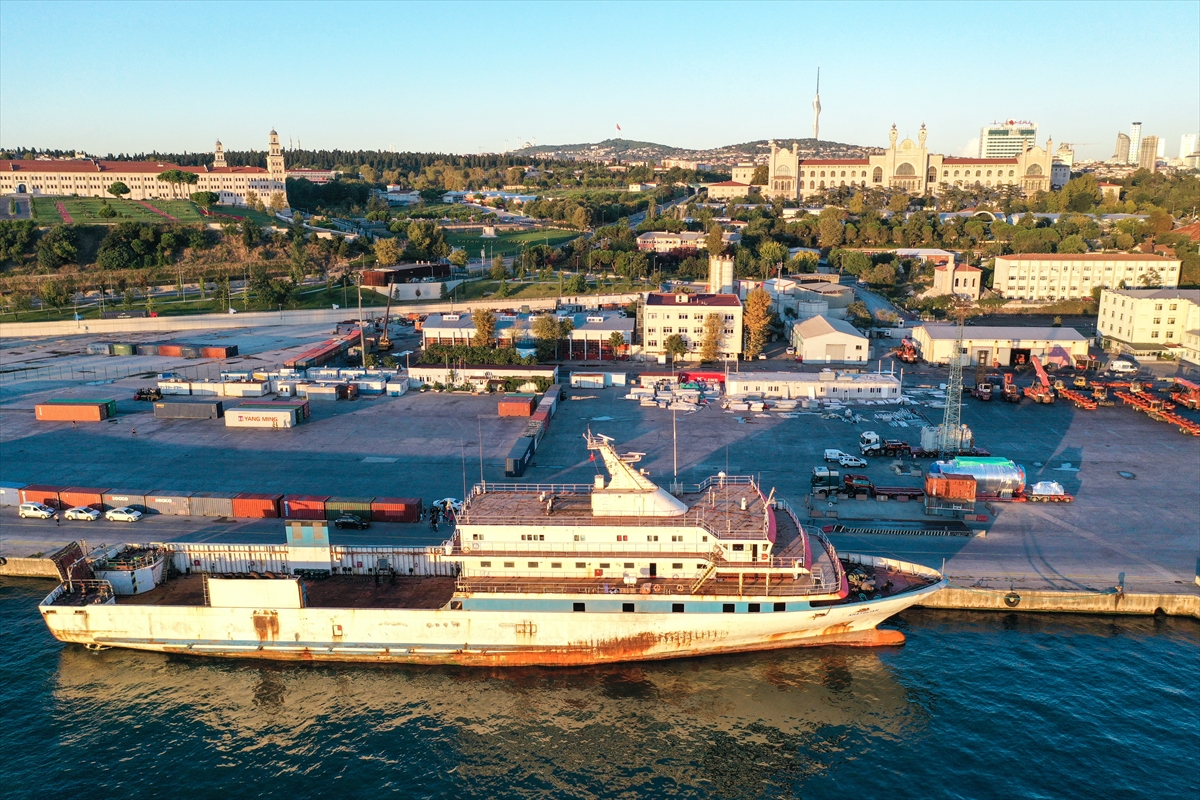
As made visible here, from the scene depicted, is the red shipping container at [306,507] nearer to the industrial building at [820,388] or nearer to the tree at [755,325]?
the industrial building at [820,388]

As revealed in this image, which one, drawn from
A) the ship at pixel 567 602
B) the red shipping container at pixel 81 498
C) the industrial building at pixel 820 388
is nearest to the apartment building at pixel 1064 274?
the industrial building at pixel 820 388

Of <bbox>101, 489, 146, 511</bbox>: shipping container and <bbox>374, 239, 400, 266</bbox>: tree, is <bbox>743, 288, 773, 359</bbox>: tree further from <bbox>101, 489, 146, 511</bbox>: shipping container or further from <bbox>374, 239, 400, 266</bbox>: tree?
<bbox>374, 239, 400, 266</bbox>: tree

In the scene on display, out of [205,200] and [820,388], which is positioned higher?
[205,200]

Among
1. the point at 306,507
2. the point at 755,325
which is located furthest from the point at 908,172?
the point at 306,507

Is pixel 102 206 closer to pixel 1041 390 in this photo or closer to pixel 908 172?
pixel 1041 390

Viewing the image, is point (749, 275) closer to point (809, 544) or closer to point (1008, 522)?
point (1008, 522)

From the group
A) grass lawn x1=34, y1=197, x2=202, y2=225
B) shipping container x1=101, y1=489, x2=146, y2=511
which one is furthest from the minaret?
shipping container x1=101, y1=489, x2=146, y2=511
